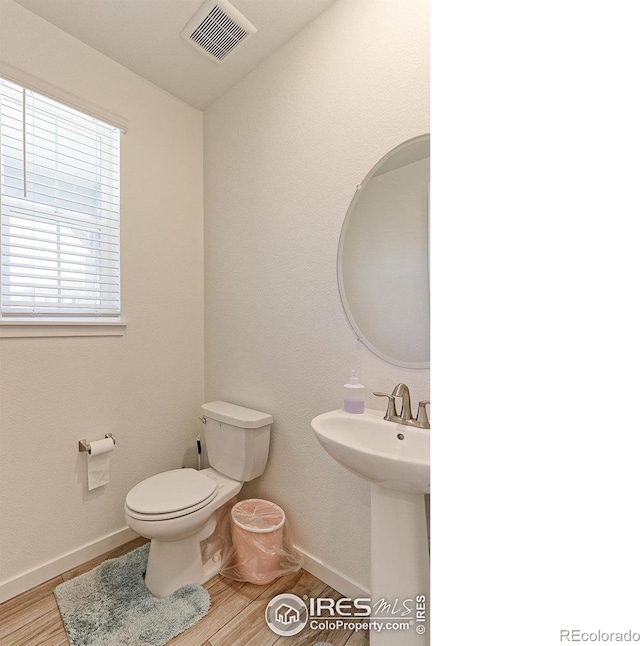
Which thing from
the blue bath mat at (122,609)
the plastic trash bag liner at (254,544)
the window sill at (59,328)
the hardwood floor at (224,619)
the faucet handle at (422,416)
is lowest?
the hardwood floor at (224,619)

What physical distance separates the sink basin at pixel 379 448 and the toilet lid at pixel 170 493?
2.38 feet

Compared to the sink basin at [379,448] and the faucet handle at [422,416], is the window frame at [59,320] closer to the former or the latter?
the sink basin at [379,448]

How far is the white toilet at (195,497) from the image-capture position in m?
1.42

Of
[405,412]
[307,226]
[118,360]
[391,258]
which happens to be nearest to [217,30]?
[307,226]

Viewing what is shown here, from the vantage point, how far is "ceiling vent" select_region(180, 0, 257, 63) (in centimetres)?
152

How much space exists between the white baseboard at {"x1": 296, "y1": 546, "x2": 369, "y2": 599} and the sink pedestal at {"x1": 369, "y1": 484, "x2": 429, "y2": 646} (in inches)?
11.8

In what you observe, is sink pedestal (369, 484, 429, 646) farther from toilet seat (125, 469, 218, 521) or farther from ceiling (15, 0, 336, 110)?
ceiling (15, 0, 336, 110)

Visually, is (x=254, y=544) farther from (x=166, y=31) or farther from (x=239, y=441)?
(x=166, y=31)

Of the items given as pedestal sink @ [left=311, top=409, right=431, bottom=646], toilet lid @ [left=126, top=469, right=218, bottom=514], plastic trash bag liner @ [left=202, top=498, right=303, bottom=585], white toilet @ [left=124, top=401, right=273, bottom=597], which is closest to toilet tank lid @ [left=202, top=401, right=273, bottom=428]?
white toilet @ [left=124, top=401, right=273, bottom=597]

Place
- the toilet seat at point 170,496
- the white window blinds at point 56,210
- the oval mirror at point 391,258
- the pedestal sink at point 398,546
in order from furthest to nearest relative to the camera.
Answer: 1. the white window blinds at point 56,210
2. the toilet seat at point 170,496
3. the oval mirror at point 391,258
4. the pedestal sink at point 398,546

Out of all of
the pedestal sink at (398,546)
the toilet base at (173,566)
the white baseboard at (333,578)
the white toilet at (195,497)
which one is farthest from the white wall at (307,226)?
the toilet base at (173,566)

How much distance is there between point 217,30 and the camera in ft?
5.33
